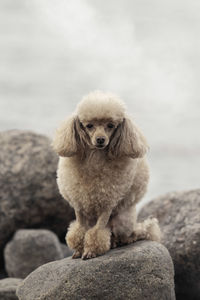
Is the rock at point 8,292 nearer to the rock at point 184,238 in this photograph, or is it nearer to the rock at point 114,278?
the rock at point 114,278

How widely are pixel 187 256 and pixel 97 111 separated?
317cm

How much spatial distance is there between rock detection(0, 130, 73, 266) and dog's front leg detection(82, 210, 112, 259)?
4051 mm

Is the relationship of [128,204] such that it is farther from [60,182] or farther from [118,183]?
[60,182]

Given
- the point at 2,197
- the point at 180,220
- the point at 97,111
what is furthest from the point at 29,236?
the point at 97,111

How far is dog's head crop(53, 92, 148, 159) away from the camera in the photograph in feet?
16.9

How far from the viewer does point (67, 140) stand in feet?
17.7

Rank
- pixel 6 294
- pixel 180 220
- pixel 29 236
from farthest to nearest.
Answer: pixel 29 236 < pixel 180 220 < pixel 6 294

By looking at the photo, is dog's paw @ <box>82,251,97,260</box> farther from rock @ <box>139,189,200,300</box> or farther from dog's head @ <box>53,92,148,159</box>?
Answer: rock @ <box>139,189,200,300</box>

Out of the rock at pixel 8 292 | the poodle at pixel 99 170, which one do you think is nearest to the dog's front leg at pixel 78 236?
the poodle at pixel 99 170

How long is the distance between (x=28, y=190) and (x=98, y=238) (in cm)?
423

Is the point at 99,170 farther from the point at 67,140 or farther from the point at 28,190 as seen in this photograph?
the point at 28,190

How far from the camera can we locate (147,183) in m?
5.98

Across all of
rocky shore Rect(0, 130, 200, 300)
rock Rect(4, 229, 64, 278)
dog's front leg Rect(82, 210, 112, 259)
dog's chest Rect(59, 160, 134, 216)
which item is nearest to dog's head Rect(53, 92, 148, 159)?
dog's chest Rect(59, 160, 134, 216)

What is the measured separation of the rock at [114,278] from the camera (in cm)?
546
